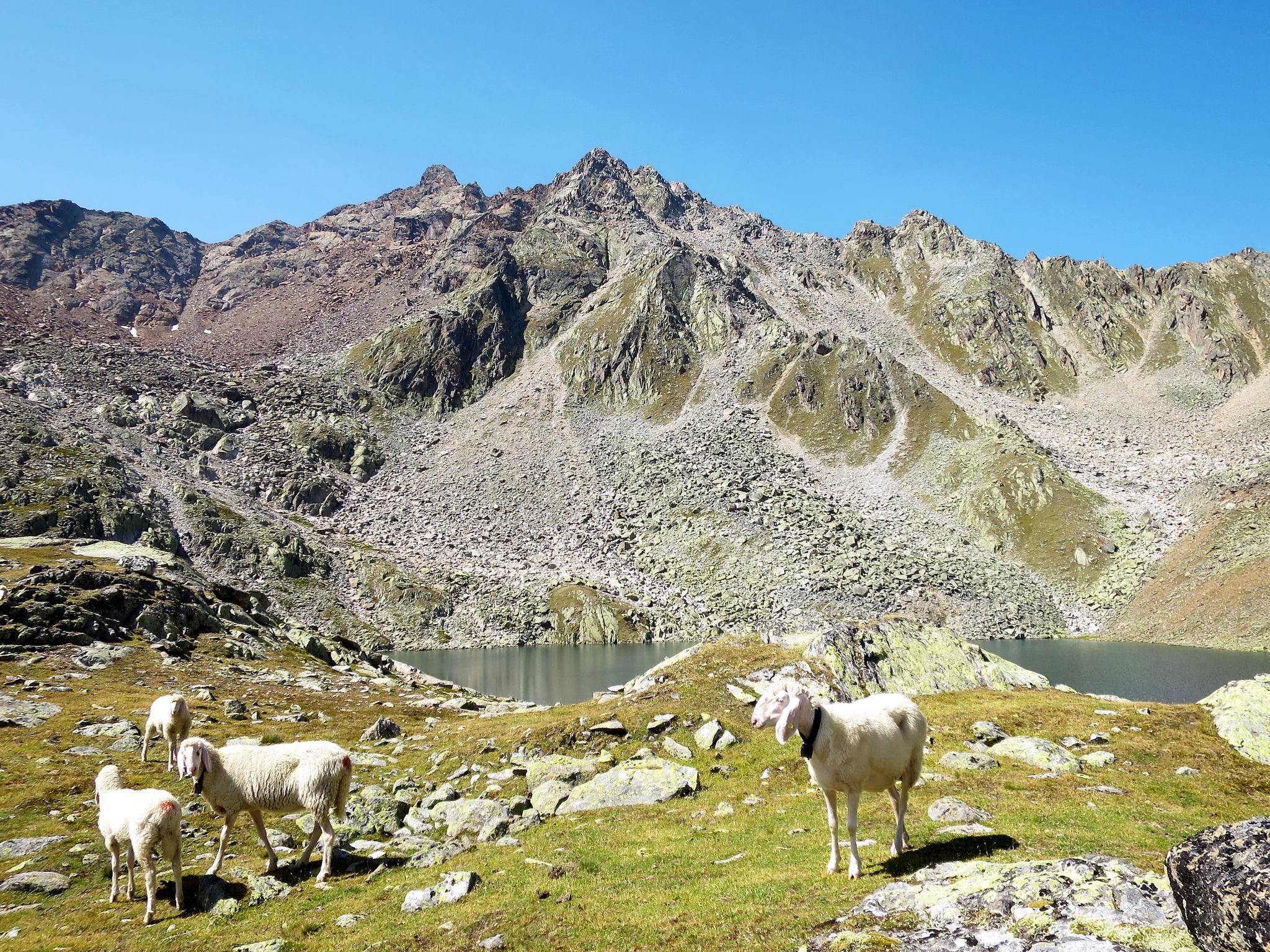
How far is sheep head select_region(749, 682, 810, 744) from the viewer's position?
40.7ft

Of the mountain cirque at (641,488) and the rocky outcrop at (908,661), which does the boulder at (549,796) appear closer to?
the rocky outcrop at (908,661)

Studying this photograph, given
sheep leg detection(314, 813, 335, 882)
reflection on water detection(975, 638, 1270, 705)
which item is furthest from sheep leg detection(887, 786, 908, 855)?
reflection on water detection(975, 638, 1270, 705)

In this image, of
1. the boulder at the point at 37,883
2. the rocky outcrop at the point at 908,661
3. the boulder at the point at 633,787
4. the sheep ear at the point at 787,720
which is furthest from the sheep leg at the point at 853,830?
the rocky outcrop at the point at 908,661

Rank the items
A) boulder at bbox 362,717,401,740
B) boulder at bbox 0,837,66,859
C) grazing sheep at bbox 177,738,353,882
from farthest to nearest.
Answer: boulder at bbox 362,717,401,740, boulder at bbox 0,837,66,859, grazing sheep at bbox 177,738,353,882

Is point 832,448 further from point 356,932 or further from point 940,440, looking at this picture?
point 356,932

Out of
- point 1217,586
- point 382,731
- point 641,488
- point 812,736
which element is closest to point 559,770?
point 812,736

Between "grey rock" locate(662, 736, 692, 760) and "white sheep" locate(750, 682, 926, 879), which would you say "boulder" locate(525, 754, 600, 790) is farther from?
"white sheep" locate(750, 682, 926, 879)

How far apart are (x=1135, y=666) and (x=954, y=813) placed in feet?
291

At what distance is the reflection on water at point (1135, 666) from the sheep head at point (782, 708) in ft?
206

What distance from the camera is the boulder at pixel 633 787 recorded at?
2188 cm

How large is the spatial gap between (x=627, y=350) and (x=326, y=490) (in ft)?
312

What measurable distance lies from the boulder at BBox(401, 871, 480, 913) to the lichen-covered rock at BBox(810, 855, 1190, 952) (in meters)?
8.66

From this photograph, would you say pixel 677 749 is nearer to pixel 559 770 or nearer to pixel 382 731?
pixel 559 770

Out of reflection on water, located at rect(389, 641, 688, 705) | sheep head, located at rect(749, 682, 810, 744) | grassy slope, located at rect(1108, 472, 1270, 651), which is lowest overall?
reflection on water, located at rect(389, 641, 688, 705)
